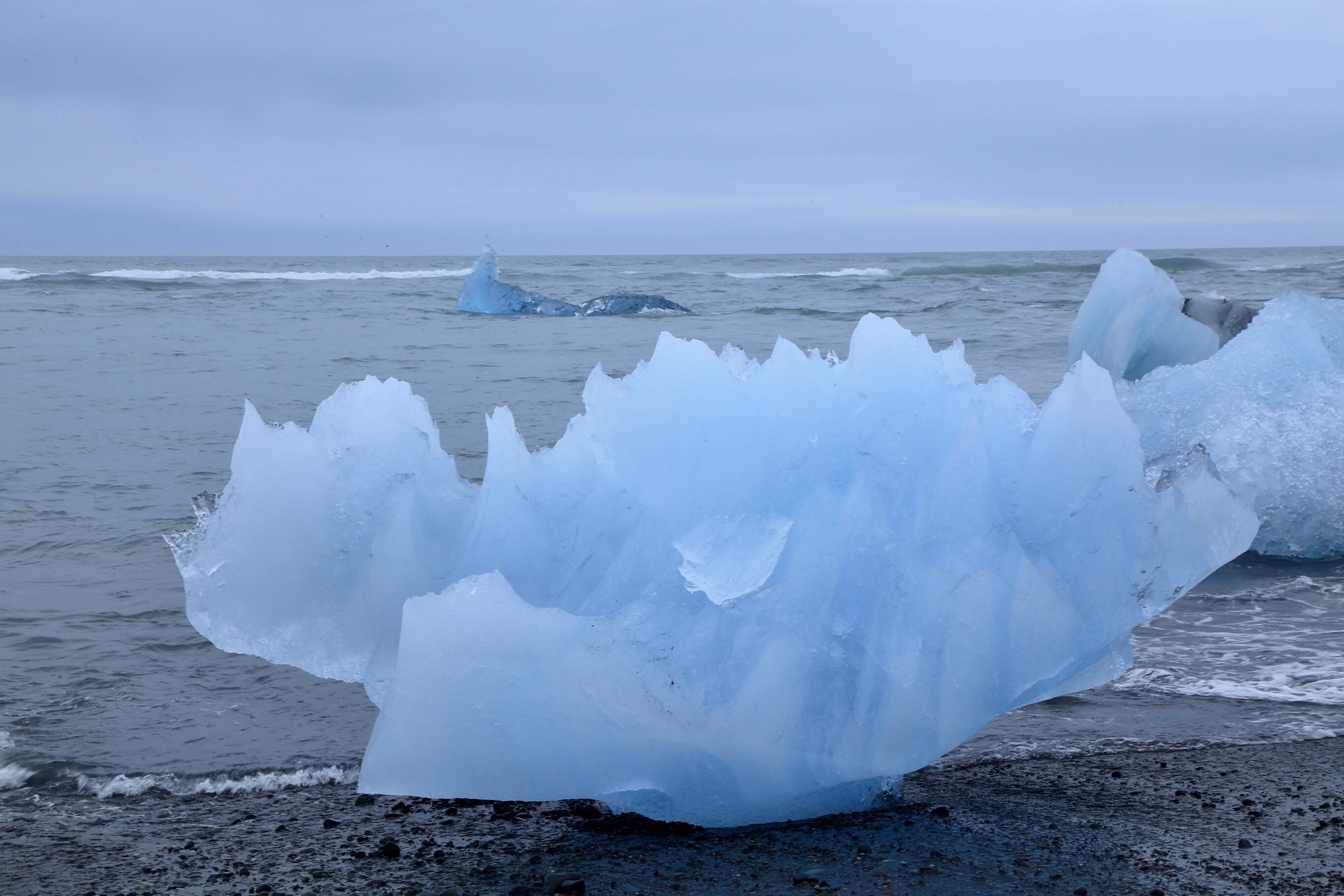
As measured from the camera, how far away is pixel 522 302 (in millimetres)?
22031

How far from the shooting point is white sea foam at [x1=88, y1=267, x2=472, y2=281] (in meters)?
36.9

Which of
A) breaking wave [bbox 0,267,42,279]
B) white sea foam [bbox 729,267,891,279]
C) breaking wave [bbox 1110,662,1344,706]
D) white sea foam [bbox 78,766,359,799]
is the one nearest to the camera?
white sea foam [bbox 78,766,359,799]

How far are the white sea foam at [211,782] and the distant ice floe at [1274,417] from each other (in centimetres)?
390

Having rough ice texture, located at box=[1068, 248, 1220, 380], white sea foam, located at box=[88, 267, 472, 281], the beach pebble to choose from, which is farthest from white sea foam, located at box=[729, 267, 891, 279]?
the beach pebble

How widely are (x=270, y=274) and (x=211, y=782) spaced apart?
140 feet

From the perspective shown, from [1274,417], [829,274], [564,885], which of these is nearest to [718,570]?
[564,885]

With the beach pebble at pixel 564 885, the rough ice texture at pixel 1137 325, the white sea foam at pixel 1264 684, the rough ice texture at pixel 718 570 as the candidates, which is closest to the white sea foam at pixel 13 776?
the rough ice texture at pixel 718 570

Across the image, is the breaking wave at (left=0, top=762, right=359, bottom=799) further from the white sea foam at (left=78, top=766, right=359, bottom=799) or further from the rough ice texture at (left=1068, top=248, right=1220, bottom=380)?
the rough ice texture at (left=1068, top=248, right=1220, bottom=380)

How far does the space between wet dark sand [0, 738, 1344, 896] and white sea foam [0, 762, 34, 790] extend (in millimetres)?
68

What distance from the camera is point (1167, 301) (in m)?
8.04

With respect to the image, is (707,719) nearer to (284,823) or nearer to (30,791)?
(284,823)

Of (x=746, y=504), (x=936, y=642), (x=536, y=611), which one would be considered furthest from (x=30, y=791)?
(x=936, y=642)

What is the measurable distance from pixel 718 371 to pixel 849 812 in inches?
47.4

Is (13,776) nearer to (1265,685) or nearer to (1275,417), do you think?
(1265,685)
